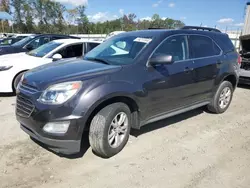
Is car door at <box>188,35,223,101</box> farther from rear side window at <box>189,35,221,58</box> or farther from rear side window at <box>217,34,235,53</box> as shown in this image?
rear side window at <box>217,34,235,53</box>

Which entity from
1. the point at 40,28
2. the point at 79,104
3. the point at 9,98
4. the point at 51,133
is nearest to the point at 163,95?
the point at 79,104

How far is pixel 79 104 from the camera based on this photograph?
2965 millimetres

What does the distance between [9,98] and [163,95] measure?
13.9 ft

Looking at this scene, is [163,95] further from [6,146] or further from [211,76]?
[6,146]

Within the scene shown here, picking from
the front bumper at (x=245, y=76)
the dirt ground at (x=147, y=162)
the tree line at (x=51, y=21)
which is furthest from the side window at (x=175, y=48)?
the tree line at (x=51, y=21)

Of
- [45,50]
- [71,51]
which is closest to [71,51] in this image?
[71,51]

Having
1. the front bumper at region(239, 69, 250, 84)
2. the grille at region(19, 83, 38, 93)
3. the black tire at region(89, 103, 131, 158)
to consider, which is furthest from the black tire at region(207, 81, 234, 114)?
the grille at region(19, 83, 38, 93)

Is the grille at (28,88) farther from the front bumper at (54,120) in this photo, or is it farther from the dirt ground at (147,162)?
the dirt ground at (147,162)

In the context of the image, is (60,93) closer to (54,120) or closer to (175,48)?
(54,120)

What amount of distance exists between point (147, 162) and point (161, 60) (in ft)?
4.81

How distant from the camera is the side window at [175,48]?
3.97 meters

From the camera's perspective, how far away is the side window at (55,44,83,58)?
22.8ft

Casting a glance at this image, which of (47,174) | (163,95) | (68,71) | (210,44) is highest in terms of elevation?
(210,44)

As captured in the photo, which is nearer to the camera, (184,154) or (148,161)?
(148,161)
